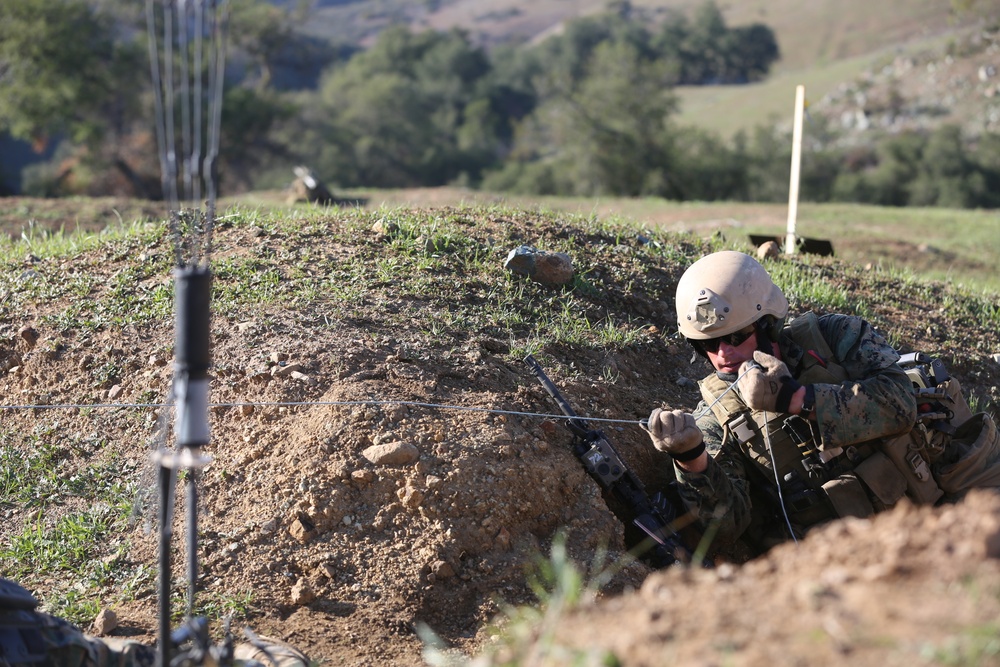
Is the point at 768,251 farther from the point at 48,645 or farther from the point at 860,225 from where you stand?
the point at 860,225

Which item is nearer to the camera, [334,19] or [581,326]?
[581,326]

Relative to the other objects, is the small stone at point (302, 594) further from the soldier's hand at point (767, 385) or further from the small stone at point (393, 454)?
the soldier's hand at point (767, 385)

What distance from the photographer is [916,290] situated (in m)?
6.46

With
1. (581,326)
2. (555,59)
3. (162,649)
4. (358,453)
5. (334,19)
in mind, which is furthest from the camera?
(334,19)

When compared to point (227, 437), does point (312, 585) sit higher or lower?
lower

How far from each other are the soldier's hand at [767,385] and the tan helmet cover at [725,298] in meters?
0.20

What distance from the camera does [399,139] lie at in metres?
46.1

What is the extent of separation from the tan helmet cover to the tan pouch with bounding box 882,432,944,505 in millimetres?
662

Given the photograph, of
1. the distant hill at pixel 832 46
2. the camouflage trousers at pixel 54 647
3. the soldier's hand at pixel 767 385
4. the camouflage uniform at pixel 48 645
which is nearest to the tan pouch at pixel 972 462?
the soldier's hand at pixel 767 385

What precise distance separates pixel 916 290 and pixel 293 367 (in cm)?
416

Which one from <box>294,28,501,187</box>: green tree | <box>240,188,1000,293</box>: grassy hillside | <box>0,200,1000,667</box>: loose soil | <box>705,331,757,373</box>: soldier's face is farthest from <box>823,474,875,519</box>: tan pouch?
<box>294,28,501,187</box>: green tree

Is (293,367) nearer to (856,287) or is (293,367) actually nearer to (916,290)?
(856,287)

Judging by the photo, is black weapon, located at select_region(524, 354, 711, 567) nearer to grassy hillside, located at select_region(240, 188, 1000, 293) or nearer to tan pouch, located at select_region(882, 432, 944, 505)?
tan pouch, located at select_region(882, 432, 944, 505)

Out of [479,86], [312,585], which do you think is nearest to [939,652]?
[312,585]
